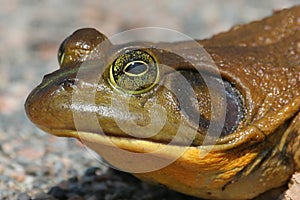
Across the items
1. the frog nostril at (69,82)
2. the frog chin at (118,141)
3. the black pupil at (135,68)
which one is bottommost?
the frog chin at (118,141)

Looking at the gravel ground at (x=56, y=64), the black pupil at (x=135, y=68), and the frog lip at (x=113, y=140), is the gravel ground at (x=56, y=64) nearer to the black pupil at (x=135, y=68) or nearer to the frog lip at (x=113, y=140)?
the frog lip at (x=113, y=140)

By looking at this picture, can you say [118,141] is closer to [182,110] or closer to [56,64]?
[182,110]

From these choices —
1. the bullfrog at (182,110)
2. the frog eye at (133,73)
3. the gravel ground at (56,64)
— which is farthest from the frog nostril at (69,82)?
the gravel ground at (56,64)

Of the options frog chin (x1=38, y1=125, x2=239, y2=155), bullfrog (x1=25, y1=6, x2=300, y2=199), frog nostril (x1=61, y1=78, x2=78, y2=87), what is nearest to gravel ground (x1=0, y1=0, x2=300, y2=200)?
bullfrog (x1=25, y1=6, x2=300, y2=199)

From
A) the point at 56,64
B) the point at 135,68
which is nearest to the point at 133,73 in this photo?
the point at 135,68

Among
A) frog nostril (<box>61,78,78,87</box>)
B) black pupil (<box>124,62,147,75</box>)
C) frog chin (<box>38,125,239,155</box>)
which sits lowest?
frog chin (<box>38,125,239,155</box>)

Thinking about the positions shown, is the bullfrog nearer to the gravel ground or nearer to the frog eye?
the frog eye

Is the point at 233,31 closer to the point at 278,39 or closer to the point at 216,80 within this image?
the point at 278,39

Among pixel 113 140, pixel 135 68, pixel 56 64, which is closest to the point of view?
pixel 113 140
